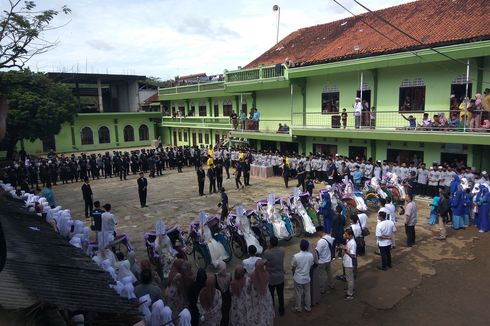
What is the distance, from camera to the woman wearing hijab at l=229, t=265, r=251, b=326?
6.66 metres

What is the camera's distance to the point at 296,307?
7855 mm

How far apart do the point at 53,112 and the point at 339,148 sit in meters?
22.4

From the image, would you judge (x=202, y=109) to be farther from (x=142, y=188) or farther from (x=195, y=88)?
(x=142, y=188)

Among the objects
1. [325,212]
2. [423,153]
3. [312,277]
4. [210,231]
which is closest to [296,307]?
[312,277]

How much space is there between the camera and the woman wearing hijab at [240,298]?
21.8 feet

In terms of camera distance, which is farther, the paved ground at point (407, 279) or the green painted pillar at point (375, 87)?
the green painted pillar at point (375, 87)

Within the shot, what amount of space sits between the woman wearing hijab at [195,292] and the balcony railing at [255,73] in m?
19.7

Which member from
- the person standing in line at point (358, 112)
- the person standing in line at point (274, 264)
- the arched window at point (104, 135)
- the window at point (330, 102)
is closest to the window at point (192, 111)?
the arched window at point (104, 135)

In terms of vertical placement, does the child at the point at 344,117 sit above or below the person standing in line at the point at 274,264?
above

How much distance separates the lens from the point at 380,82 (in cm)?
2048

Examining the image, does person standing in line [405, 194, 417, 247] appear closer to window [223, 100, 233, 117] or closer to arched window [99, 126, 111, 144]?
window [223, 100, 233, 117]

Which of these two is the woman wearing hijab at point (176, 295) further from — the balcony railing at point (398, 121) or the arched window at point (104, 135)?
the arched window at point (104, 135)

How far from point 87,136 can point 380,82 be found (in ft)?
106

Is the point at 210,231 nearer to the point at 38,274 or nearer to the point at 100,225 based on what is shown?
the point at 100,225
